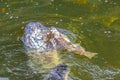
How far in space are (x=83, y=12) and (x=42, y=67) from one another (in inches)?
116

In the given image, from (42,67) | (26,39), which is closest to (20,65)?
(42,67)

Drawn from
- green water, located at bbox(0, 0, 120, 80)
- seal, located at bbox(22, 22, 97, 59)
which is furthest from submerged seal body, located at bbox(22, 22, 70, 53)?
green water, located at bbox(0, 0, 120, 80)

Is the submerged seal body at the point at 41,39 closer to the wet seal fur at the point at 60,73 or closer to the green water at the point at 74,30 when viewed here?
the green water at the point at 74,30

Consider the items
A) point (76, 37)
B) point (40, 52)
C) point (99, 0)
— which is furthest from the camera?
point (99, 0)

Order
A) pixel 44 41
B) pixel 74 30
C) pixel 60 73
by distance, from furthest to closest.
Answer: pixel 74 30, pixel 44 41, pixel 60 73

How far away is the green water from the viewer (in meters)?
6.40

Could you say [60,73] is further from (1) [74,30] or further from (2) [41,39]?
(1) [74,30]

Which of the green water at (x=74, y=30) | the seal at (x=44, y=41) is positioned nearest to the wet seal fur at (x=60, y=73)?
the green water at (x=74, y=30)

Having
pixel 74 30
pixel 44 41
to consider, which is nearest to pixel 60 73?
pixel 44 41

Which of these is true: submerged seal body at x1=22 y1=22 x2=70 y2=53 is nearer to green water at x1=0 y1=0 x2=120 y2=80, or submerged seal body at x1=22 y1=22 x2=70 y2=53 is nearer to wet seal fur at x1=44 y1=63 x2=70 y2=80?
green water at x1=0 y1=0 x2=120 y2=80

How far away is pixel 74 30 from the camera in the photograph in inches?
318

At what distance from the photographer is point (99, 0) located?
985 cm

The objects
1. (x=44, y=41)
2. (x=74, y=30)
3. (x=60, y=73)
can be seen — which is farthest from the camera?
(x=74, y=30)

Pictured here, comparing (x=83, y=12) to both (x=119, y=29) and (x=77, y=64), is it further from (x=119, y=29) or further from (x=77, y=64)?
(x=77, y=64)
